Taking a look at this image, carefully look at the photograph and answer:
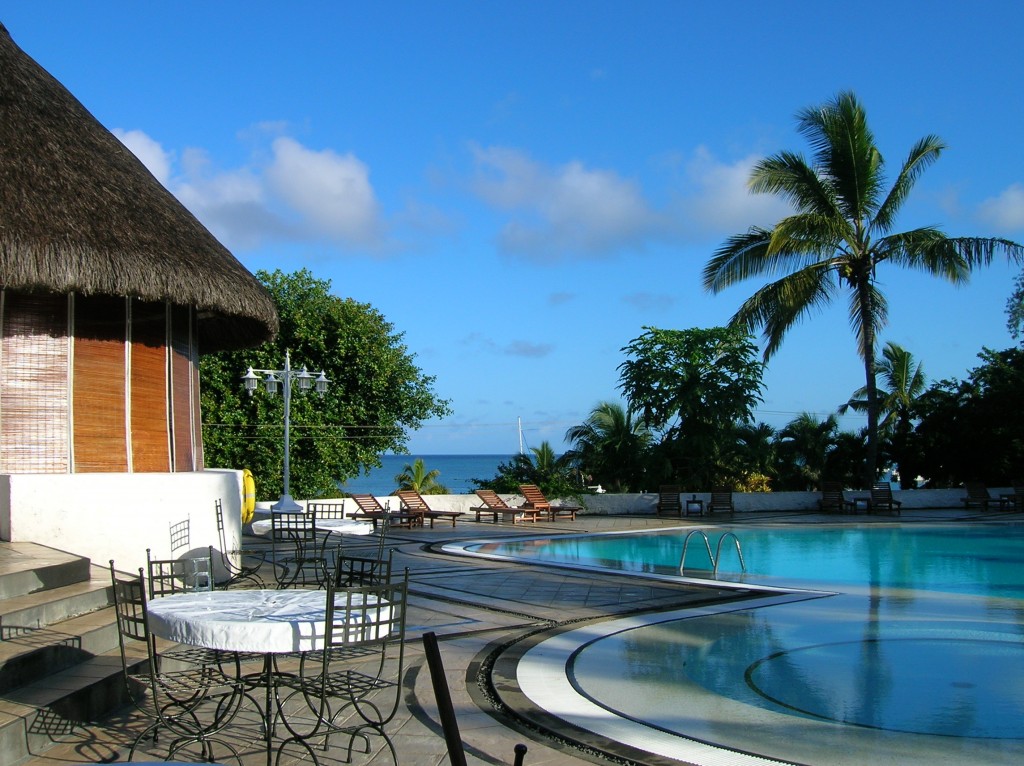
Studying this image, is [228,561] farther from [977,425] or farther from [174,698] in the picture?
[977,425]

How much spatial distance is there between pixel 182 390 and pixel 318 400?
15.1 meters

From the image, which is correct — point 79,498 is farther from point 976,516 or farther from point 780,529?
point 976,516

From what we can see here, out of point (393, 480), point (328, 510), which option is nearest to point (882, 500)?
point (328, 510)

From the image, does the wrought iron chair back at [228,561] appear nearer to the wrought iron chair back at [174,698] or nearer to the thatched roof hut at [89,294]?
the thatched roof hut at [89,294]

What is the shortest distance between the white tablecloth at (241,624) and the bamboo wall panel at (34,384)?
4334 mm

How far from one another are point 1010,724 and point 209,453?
70.6 feet

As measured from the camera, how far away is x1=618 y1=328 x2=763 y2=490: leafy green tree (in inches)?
965

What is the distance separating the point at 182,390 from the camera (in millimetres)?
9766

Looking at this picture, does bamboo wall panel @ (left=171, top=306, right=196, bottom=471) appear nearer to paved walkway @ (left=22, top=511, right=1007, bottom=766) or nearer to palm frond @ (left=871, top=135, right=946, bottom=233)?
paved walkway @ (left=22, top=511, right=1007, bottom=766)

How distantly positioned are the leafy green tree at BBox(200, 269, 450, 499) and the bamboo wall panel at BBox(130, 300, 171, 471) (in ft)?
46.9

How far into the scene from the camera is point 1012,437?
24.5 metres

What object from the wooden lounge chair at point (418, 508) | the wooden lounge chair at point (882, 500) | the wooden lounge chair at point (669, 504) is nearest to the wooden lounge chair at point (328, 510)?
the wooden lounge chair at point (418, 508)

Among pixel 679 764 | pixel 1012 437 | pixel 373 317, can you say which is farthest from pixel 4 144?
pixel 1012 437

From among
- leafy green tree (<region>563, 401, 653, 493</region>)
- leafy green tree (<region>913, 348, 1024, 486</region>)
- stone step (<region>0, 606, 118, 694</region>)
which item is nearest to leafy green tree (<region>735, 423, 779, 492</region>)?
leafy green tree (<region>563, 401, 653, 493</region>)
